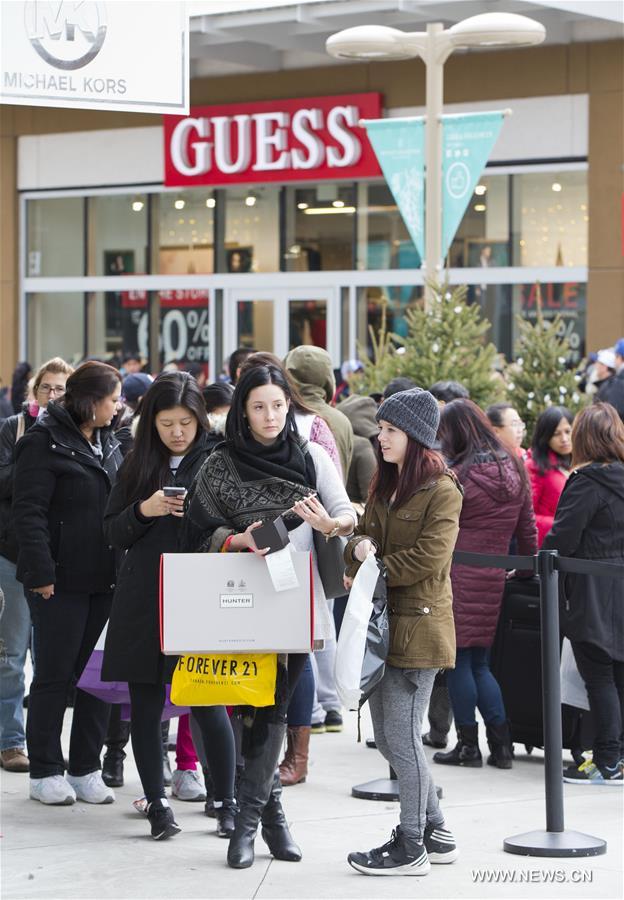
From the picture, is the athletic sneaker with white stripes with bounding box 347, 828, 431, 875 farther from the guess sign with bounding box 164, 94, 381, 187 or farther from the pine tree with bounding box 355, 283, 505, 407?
the guess sign with bounding box 164, 94, 381, 187

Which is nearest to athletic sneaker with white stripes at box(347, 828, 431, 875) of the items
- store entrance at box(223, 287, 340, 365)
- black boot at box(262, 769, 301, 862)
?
black boot at box(262, 769, 301, 862)

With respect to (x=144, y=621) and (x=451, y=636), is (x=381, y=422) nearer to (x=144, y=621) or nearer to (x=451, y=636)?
(x=451, y=636)

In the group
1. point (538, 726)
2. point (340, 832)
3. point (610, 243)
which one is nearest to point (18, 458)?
point (340, 832)

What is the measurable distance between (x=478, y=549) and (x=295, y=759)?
1.45 m

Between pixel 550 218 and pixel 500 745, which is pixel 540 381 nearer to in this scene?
pixel 500 745

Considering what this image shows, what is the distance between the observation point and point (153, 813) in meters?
6.32

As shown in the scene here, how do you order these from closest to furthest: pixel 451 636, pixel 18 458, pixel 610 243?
pixel 451 636 < pixel 18 458 < pixel 610 243

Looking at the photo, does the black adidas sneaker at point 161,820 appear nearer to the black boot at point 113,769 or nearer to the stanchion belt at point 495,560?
the black boot at point 113,769

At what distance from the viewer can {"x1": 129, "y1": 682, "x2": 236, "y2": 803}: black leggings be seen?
6246 mm

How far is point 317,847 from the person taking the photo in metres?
6.27

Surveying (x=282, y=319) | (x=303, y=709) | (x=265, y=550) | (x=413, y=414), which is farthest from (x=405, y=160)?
(x=282, y=319)

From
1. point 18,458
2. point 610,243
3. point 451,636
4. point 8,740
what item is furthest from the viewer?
point 610,243

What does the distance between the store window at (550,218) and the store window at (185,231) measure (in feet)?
18.1

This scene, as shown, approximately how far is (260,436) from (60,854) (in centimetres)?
189
